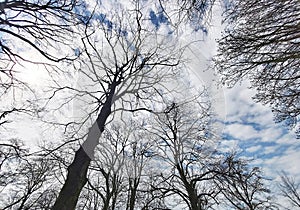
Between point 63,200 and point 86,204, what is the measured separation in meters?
15.7

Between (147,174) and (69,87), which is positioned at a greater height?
(147,174)

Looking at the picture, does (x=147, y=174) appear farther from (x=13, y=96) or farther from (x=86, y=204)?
(x=13, y=96)

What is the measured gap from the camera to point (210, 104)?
8.73 m

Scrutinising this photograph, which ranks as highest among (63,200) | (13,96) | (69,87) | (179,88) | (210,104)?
(210,104)

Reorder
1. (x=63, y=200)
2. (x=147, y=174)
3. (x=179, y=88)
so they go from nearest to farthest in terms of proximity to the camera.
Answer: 1. (x=63, y=200)
2. (x=179, y=88)
3. (x=147, y=174)

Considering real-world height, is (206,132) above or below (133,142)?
below

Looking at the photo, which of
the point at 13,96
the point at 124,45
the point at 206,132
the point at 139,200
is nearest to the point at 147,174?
the point at 139,200

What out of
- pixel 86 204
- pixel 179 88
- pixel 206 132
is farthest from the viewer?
pixel 86 204

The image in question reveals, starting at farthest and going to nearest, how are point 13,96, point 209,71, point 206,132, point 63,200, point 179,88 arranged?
point 206,132 → point 179,88 → point 209,71 → point 13,96 → point 63,200

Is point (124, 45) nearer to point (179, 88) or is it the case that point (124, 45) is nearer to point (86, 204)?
point (179, 88)

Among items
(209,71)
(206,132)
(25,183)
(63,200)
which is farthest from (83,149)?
(25,183)

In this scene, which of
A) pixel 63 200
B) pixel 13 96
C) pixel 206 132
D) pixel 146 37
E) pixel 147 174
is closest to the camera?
pixel 63 200

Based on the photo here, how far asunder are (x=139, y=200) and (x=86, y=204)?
241 inches

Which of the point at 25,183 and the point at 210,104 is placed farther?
the point at 25,183
